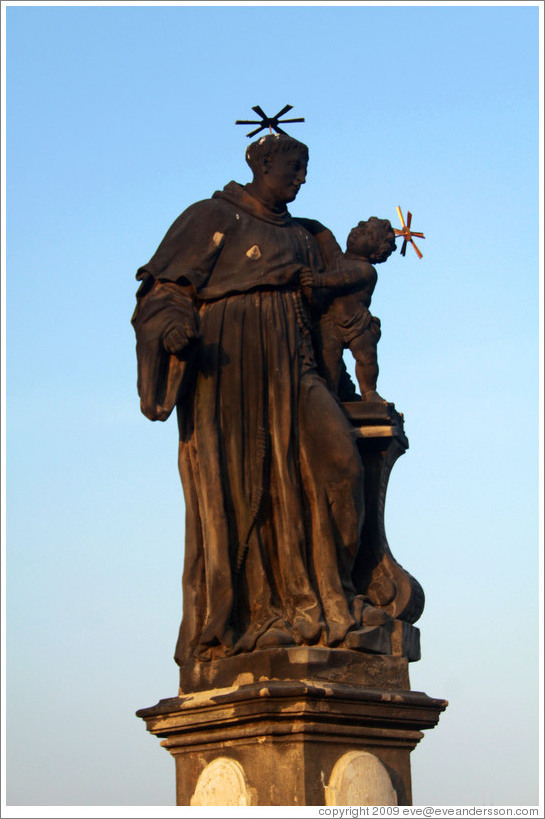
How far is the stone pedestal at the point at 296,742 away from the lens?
32.4ft

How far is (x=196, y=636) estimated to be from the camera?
35.7ft

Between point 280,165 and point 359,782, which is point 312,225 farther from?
point 359,782

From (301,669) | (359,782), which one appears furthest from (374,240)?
(359,782)

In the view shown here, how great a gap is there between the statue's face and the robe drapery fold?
0.45m

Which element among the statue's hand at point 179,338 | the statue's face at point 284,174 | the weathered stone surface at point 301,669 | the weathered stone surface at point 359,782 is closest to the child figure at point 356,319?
the statue's face at point 284,174

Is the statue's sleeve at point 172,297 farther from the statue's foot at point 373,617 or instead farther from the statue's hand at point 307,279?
the statue's foot at point 373,617

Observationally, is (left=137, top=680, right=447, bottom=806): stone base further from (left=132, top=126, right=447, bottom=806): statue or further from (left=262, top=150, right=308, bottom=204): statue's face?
(left=262, top=150, right=308, bottom=204): statue's face

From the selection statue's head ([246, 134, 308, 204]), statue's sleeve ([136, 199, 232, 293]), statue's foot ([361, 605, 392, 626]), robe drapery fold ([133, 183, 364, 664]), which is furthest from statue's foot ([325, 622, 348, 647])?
statue's head ([246, 134, 308, 204])

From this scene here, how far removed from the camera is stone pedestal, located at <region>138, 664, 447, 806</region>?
989 centimetres

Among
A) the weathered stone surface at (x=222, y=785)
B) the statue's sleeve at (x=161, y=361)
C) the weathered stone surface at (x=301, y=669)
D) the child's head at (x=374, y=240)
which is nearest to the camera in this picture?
the weathered stone surface at (x=222, y=785)

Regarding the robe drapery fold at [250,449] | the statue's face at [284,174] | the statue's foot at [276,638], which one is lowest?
the statue's foot at [276,638]

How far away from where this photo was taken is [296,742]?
9922 millimetres

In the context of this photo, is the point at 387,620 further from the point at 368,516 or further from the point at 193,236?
the point at 193,236

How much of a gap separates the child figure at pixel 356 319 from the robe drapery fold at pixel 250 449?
0.96 feet
